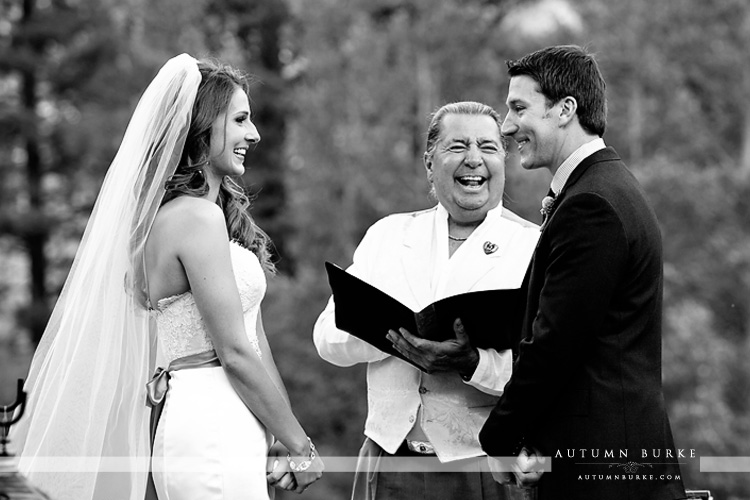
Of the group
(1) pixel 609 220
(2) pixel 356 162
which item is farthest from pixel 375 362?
(2) pixel 356 162

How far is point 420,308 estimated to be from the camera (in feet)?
14.3

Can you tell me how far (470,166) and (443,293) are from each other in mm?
480

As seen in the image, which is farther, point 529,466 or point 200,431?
point 200,431

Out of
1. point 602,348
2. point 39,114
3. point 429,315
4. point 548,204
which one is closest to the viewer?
point 602,348

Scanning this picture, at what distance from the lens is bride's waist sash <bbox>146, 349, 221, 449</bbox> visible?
13.0ft

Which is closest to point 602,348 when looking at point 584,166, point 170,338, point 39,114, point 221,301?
point 584,166

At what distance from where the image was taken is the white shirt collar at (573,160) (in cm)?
359

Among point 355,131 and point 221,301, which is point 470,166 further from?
point 355,131

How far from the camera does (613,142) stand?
19.3m

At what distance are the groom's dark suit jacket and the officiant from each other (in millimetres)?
631

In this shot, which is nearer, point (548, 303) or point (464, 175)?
point (548, 303)

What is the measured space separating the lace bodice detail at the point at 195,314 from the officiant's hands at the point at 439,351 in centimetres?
48

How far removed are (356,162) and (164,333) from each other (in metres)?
12.3

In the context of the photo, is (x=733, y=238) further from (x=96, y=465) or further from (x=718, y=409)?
(x=96, y=465)
